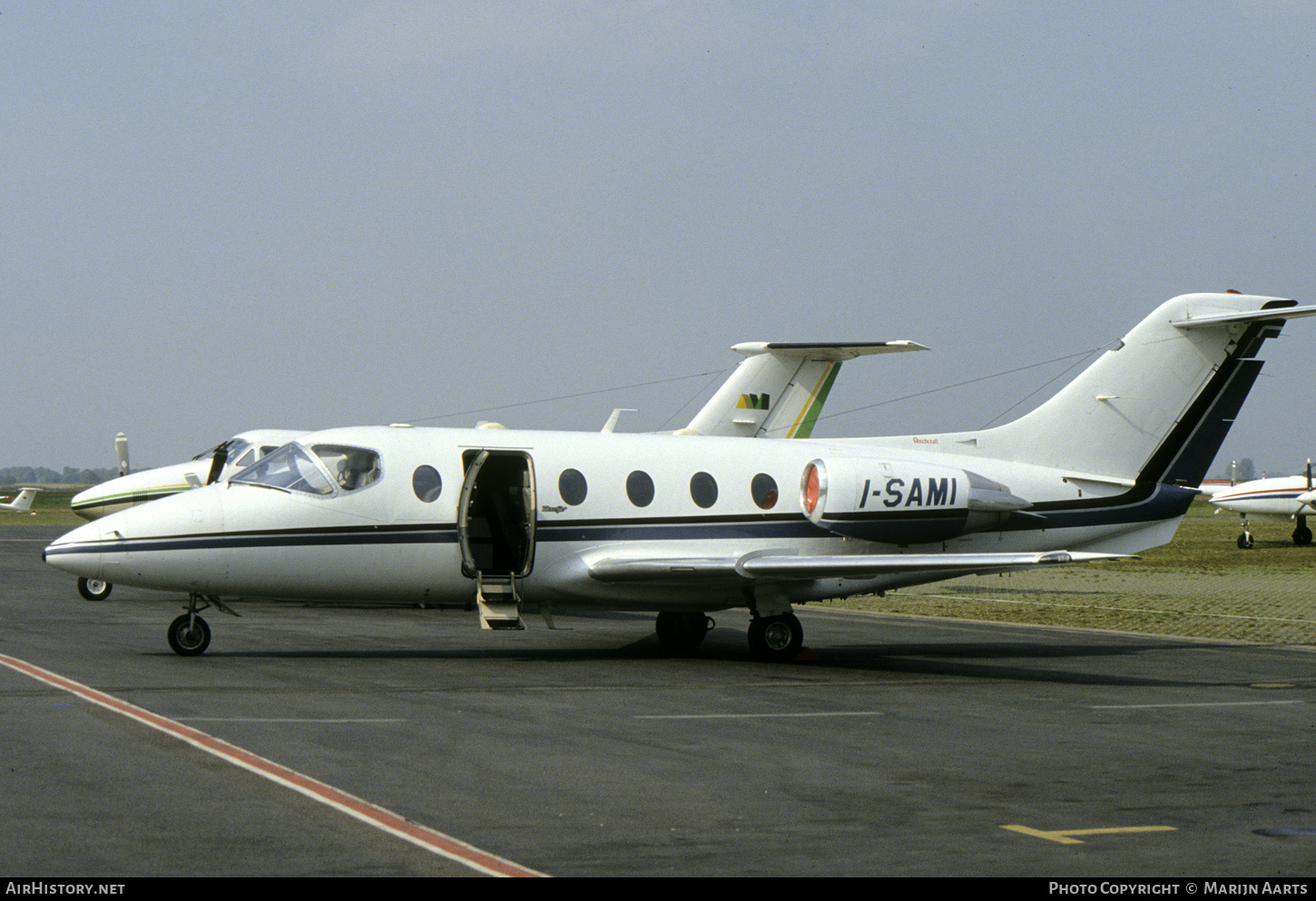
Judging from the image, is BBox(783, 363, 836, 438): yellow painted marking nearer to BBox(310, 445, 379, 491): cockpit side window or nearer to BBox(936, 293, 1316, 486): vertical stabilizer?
BBox(936, 293, 1316, 486): vertical stabilizer

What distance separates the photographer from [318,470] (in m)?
16.8

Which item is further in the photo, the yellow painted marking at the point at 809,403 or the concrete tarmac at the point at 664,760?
the yellow painted marking at the point at 809,403

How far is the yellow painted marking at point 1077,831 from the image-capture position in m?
7.85

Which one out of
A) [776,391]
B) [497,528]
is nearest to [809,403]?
[776,391]

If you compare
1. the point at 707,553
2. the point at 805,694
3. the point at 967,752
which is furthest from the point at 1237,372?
the point at 967,752

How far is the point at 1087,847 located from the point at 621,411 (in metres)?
18.5

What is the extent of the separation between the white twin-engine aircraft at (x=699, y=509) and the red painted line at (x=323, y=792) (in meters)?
3.53

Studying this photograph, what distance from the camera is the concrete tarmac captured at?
729cm

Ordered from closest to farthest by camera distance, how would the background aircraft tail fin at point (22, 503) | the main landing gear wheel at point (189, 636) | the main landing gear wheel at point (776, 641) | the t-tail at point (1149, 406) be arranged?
1. the main landing gear wheel at point (189, 636)
2. the main landing gear wheel at point (776, 641)
3. the t-tail at point (1149, 406)
4. the background aircraft tail fin at point (22, 503)

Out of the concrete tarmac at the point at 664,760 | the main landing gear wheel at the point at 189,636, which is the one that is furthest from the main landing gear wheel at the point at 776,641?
the main landing gear wheel at the point at 189,636

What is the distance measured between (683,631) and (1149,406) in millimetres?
7634

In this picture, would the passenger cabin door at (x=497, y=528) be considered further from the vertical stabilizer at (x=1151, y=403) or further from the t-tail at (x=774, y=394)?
the t-tail at (x=774, y=394)

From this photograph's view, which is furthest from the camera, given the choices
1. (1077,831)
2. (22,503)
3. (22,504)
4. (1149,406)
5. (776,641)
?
(22,503)

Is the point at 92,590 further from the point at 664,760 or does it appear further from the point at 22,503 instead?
the point at 22,503
